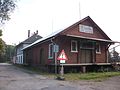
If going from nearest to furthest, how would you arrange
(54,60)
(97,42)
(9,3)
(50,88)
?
(50,88) < (9,3) < (54,60) < (97,42)

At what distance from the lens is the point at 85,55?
21250 mm

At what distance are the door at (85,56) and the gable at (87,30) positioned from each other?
1853 millimetres

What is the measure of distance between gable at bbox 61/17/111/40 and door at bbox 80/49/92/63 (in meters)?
1.85

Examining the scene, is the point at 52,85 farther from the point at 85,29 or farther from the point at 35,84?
the point at 85,29

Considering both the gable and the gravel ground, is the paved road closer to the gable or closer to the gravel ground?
the gravel ground

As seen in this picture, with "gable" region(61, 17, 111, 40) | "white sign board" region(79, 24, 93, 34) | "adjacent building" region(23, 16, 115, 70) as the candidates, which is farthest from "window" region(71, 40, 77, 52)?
"white sign board" region(79, 24, 93, 34)

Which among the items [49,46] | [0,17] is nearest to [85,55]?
[49,46]

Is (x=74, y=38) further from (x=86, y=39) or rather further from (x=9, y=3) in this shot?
(x=9, y=3)

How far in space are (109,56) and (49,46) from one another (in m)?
8.33

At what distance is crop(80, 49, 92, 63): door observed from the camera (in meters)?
21.0

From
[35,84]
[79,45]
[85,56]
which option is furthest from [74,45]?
[35,84]

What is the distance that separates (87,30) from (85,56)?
3.23 meters

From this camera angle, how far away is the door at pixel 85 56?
825 inches

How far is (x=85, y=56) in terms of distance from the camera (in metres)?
21.2
